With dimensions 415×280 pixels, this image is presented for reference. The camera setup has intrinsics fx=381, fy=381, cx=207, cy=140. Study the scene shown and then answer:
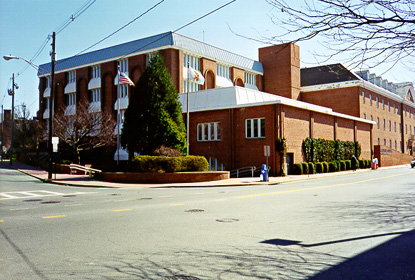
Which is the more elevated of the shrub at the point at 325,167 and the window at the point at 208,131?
the window at the point at 208,131

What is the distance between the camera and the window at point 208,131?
36.2m

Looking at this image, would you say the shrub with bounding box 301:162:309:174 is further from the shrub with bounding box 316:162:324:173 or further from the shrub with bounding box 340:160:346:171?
the shrub with bounding box 340:160:346:171

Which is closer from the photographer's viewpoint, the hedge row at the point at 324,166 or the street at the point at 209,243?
the street at the point at 209,243

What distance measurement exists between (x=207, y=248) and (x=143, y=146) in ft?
73.0

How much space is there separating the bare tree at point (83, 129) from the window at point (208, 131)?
1029cm

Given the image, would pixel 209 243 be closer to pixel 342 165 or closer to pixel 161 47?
pixel 342 165

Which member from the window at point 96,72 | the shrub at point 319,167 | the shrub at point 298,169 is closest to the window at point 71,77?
the window at point 96,72

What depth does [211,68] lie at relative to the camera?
4862 centimetres

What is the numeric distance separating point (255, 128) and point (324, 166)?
9291 millimetres

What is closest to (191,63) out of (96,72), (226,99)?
(226,99)

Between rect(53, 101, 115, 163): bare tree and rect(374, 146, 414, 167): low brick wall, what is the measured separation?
3573cm

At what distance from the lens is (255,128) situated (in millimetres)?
33969

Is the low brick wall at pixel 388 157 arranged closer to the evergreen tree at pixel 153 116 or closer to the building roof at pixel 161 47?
the building roof at pixel 161 47

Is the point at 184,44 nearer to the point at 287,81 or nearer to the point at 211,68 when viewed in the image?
the point at 211,68
